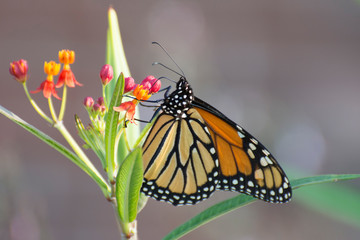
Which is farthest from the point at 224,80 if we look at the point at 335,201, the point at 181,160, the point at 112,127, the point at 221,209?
the point at 112,127

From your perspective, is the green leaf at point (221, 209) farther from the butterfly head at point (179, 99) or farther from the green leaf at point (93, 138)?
the butterfly head at point (179, 99)

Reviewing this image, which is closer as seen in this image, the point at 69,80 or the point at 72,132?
the point at 69,80

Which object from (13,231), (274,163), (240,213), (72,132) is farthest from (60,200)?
(274,163)

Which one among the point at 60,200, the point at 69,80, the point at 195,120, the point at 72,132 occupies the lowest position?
the point at 60,200

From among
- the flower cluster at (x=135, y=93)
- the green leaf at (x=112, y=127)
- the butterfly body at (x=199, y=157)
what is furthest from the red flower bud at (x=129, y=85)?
the butterfly body at (x=199, y=157)

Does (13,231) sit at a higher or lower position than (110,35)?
lower

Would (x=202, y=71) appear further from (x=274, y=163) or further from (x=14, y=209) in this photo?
(x=274, y=163)

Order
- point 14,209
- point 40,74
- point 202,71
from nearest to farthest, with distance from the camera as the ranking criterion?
point 14,209, point 40,74, point 202,71

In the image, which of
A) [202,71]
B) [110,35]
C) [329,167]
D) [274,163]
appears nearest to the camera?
[110,35]
